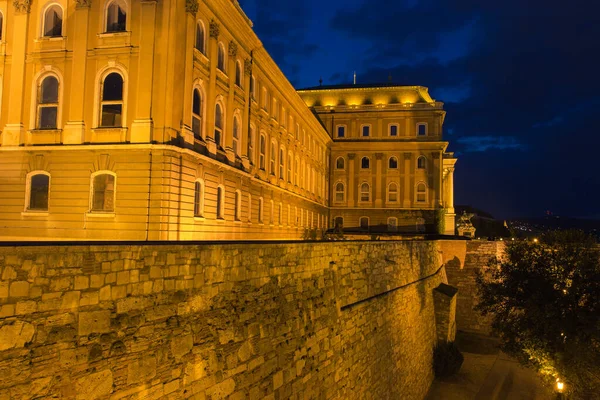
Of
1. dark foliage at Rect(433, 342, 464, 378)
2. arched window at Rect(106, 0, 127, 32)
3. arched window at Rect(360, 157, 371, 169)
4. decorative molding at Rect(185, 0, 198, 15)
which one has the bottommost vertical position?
dark foliage at Rect(433, 342, 464, 378)

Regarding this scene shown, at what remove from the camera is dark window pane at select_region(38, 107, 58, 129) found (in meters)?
21.5

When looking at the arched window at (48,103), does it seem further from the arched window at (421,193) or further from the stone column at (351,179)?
the arched window at (421,193)

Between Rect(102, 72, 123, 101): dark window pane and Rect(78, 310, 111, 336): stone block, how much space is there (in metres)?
16.9

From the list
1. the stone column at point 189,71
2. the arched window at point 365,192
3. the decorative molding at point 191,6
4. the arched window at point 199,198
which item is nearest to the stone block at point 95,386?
the stone column at point 189,71

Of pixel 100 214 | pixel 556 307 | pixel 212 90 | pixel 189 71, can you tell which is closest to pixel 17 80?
pixel 100 214

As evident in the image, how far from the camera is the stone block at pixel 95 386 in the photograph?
19.5 feet

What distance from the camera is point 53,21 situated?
2177 centimetres

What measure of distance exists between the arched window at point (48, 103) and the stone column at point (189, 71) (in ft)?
19.3

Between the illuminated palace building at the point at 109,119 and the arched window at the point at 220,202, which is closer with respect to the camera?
the illuminated palace building at the point at 109,119

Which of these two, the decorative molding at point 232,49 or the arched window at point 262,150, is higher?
the decorative molding at point 232,49

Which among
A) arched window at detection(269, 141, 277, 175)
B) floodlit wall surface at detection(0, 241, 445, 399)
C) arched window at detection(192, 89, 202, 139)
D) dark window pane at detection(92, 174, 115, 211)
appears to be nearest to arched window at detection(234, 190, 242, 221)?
arched window at detection(192, 89, 202, 139)

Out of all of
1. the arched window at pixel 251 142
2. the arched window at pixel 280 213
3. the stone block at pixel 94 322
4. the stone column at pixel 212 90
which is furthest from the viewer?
the arched window at pixel 280 213

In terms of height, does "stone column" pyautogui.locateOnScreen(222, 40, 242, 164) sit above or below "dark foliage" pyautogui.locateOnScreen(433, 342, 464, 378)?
above

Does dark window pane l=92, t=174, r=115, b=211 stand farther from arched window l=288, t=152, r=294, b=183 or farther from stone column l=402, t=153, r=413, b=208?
stone column l=402, t=153, r=413, b=208
